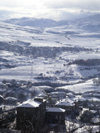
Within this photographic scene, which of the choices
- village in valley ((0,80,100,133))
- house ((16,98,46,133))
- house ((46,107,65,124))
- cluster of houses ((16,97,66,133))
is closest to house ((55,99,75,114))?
village in valley ((0,80,100,133))

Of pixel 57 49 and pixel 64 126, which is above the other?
pixel 57 49

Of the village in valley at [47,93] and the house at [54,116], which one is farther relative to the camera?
the house at [54,116]

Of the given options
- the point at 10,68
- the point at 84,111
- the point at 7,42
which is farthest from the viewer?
the point at 7,42

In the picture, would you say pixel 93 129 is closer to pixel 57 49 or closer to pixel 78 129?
pixel 78 129

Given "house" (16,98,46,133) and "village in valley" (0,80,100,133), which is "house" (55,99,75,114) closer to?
"village in valley" (0,80,100,133)

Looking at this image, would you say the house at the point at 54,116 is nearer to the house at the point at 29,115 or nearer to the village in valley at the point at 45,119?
the village in valley at the point at 45,119

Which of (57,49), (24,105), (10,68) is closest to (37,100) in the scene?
(24,105)

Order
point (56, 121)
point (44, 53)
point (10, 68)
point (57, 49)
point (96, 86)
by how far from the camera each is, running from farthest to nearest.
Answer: point (57, 49), point (44, 53), point (10, 68), point (96, 86), point (56, 121)

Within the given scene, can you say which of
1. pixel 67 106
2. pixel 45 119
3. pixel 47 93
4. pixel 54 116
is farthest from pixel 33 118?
pixel 47 93

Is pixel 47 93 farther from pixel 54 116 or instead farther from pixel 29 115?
pixel 29 115

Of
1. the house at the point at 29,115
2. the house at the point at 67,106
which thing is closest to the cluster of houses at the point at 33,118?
the house at the point at 29,115

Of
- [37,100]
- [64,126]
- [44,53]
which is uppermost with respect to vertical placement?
[44,53]
